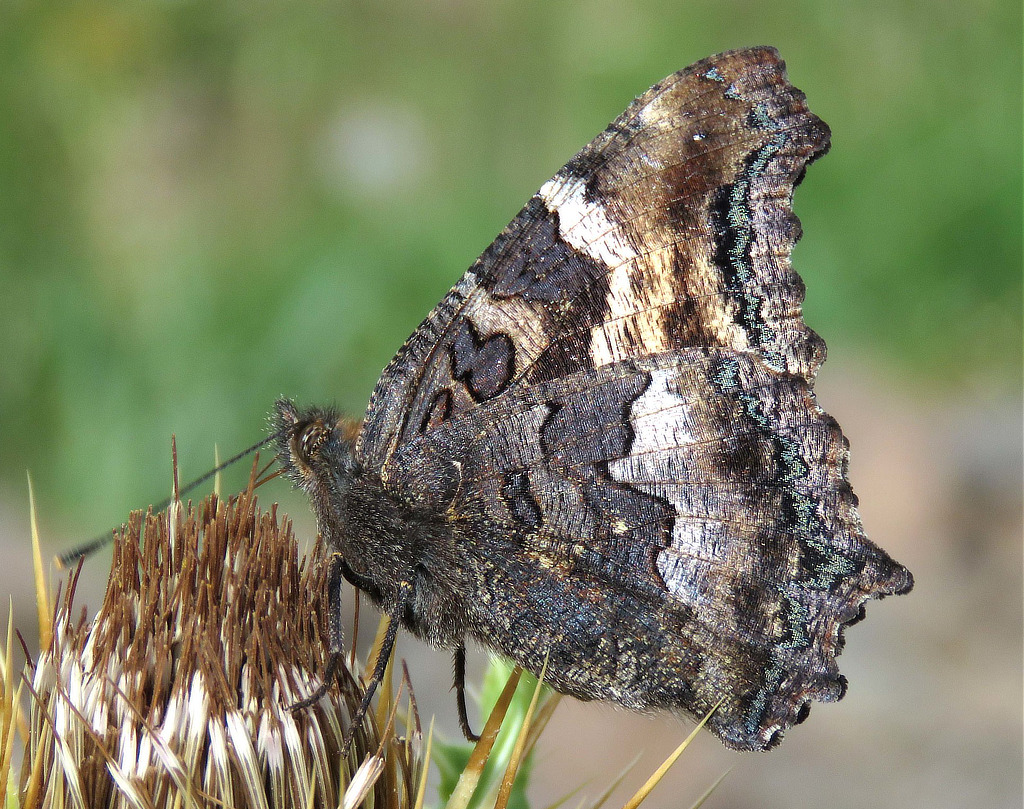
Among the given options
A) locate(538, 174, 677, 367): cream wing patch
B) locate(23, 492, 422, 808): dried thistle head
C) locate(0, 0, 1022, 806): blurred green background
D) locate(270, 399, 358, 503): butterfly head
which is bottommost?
locate(23, 492, 422, 808): dried thistle head

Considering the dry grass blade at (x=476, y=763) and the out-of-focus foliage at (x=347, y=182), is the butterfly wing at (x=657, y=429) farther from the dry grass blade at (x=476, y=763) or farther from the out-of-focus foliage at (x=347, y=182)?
the out-of-focus foliage at (x=347, y=182)

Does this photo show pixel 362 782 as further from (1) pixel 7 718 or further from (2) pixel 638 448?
(2) pixel 638 448

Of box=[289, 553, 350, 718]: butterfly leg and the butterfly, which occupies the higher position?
the butterfly

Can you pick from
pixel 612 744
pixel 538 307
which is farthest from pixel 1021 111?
pixel 538 307

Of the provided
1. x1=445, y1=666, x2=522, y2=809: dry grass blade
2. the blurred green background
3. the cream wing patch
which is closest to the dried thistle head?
x1=445, y1=666, x2=522, y2=809: dry grass blade

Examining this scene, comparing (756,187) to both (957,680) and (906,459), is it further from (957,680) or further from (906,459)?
(906,459)

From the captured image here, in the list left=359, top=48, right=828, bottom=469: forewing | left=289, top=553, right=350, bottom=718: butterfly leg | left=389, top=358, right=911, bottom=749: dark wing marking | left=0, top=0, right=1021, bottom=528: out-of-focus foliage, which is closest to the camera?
left=289, top=553, right=350, bottom=718: butterfly leg

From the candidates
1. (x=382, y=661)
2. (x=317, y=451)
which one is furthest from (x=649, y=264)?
(x=382, y=661)

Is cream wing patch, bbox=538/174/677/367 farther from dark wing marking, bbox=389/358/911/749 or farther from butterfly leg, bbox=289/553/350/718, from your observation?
butterfly leg, bbox=289/553/350/718

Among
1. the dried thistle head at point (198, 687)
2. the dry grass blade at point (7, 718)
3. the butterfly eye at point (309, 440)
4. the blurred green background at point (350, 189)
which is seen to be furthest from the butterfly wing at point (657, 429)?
the blurred green background at point (350, 189)
